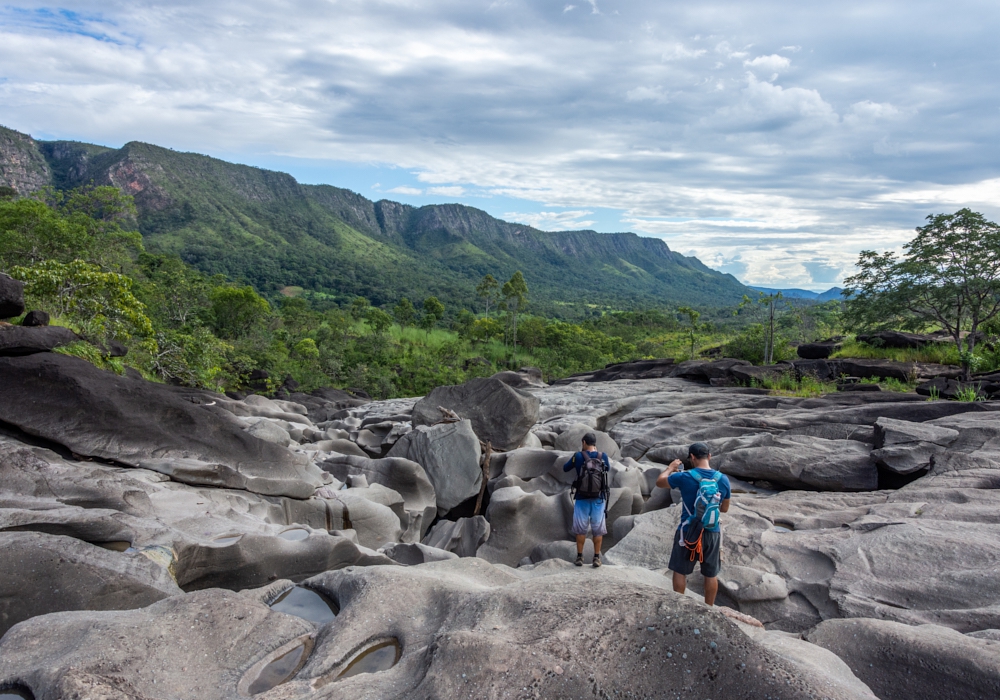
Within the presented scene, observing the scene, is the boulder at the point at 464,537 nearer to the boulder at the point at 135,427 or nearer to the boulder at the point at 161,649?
the boulder at the point at 135,427

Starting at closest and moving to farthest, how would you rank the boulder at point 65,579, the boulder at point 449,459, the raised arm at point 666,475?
the boulder at point 65,579 → the raised arm at point 666,475 → the boulder at point 449,459

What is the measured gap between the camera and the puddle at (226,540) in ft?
23.7

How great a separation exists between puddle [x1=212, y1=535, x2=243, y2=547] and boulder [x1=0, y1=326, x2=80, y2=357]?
584 centimetres

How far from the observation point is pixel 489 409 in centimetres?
1627

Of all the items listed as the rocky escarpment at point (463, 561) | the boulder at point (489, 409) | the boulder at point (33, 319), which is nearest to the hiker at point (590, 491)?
the rocky escarpment at point (463, 561)

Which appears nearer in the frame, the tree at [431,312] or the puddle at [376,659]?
the puddle at [376,659]

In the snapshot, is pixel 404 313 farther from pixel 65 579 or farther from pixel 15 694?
pixel 15 694

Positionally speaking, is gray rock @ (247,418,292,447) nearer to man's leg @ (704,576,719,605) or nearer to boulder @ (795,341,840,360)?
man's leg @ (704,576,719,605)

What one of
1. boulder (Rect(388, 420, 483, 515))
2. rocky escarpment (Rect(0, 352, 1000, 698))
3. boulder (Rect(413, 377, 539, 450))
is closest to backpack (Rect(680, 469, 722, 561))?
rocky escarpment (Rect(0, 352, 1000, 698))

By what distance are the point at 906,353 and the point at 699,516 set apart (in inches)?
873

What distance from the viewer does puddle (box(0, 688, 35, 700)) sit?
3.75m

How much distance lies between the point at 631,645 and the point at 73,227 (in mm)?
36604

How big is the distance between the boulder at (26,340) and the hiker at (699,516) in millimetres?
11167

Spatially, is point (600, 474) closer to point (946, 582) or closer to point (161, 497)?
point (946, 582)
